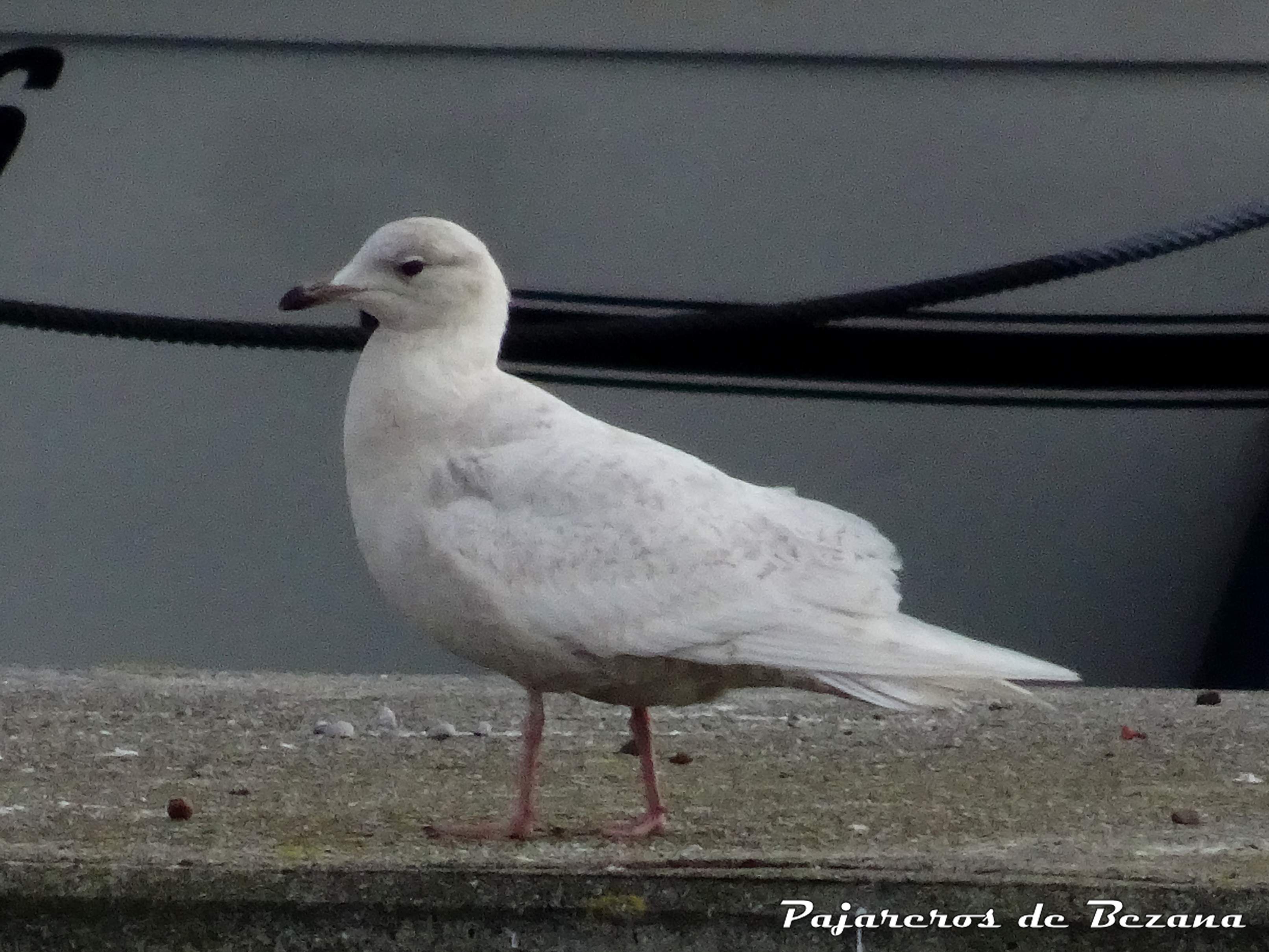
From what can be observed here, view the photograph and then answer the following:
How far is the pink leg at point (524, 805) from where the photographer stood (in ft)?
10.7

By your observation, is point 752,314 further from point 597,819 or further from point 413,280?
point 597,819

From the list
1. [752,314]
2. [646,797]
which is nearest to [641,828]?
[646,797]

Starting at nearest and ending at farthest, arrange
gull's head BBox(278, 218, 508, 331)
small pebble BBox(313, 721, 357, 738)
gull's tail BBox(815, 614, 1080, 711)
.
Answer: gull's tail BBox(815, 614, 1080, 711) → gull's head BBox(278, 218, 508, 331) → small pebble BBox(313, 721, 357, 738)

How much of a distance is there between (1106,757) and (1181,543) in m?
1.92

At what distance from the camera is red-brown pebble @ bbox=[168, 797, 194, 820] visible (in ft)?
11.3

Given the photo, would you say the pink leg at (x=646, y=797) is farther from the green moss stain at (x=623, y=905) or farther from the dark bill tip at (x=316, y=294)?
the dark bill tip at (x=316, y=294)

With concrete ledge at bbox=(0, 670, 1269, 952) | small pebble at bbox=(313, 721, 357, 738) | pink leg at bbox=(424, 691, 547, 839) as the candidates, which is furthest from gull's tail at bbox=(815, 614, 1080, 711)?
small pebble at bbox=(313, 721, 357, 738)

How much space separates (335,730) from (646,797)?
1186 millimetres

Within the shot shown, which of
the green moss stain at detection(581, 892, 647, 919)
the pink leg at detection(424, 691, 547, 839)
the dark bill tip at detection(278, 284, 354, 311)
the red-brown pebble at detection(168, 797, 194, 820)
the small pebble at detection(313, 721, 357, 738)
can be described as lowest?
the small pebble at detection(313, 721, 357, 738)

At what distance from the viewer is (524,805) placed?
329 cm

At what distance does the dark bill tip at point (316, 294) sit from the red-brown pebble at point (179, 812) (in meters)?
0.82

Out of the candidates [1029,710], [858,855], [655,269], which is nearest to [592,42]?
[655,269]

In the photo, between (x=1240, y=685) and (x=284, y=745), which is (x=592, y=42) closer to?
(x=284, y=745)

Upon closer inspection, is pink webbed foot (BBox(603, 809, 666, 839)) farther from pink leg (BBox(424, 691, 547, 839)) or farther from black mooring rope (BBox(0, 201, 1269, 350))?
black mooring rope (BBox(0, 201, 1269, 350))
